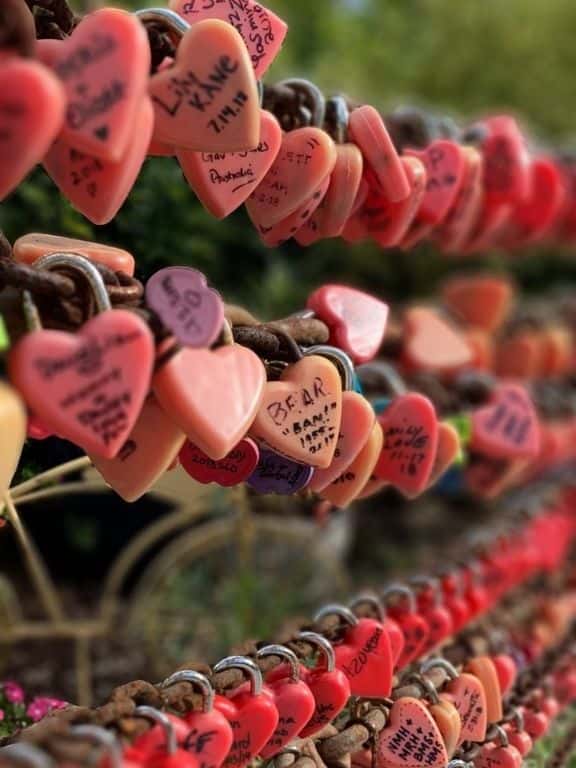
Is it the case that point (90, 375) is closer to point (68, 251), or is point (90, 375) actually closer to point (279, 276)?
point (68, 251)

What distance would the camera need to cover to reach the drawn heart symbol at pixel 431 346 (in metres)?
0.67

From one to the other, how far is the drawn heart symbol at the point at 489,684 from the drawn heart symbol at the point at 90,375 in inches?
10.1

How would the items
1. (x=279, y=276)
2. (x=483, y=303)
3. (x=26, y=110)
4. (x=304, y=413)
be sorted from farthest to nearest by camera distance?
(x=279, y=276) < (x=483, y=303) < (x=304, y=413) < (x=26, y=110)

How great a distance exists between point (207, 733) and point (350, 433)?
142 millimetres

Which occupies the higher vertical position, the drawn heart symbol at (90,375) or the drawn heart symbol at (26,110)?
the drawn heart symbol at (26,110)

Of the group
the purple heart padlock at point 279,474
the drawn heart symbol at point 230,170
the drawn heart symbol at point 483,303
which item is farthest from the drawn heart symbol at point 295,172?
the drawn heart symbol at point 483,303

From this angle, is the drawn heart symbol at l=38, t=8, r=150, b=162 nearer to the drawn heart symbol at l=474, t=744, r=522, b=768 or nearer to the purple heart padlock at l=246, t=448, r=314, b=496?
the purple heart padlock at l=246, t=448, r=314, b=496

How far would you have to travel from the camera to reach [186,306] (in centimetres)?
36

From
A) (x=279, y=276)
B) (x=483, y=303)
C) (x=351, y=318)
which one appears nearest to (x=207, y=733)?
(x=351, y=318)

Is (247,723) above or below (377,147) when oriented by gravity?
below

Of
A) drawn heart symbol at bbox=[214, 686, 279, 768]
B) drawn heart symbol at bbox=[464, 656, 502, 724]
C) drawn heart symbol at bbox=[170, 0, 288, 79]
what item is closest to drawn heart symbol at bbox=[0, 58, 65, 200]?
drawn heart symbol at bbox=[170, 0, 288, 79]

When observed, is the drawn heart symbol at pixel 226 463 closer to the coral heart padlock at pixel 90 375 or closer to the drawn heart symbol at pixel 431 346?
the coral heart padlock at pixel 90 375

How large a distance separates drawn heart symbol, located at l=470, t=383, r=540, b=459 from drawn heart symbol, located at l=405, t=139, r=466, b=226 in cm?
14

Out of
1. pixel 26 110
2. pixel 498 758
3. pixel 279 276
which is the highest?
pixel 26 110
